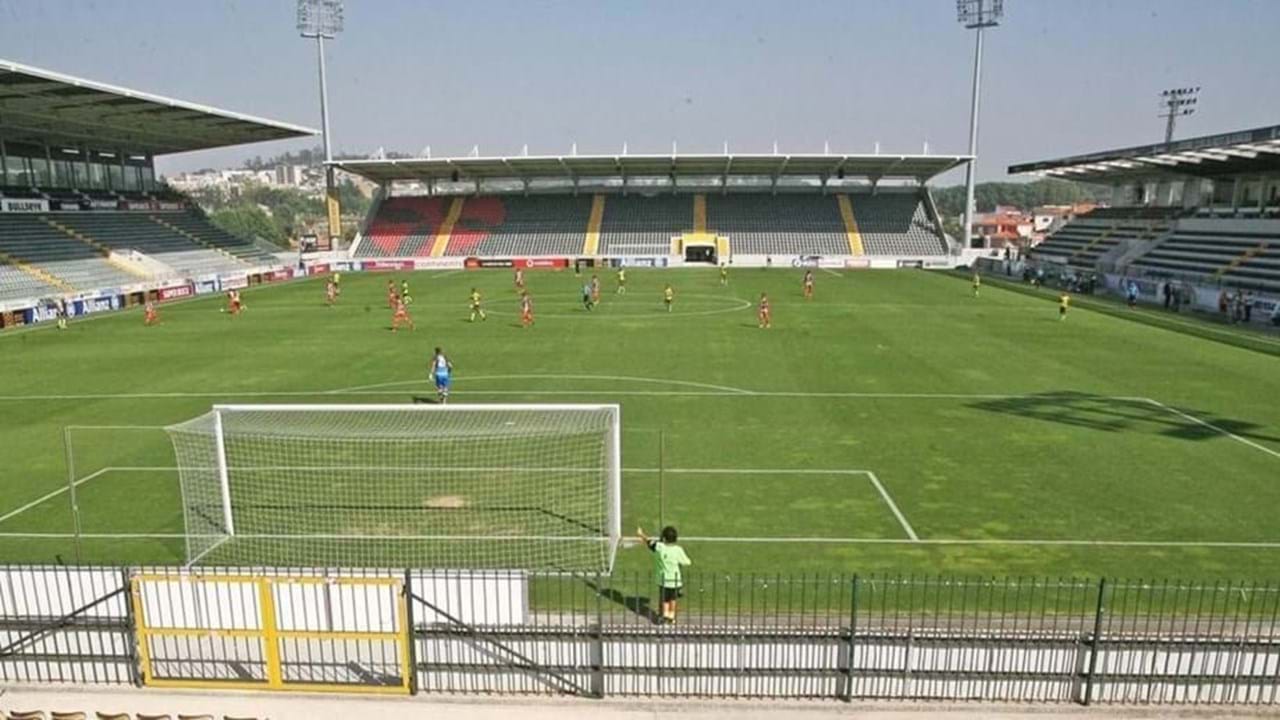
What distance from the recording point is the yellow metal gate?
8.40m

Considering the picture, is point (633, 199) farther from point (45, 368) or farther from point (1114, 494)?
point (1114, 494)

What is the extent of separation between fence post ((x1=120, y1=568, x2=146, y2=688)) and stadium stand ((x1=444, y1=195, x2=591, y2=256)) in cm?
6868

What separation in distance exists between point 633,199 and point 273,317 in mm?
48479

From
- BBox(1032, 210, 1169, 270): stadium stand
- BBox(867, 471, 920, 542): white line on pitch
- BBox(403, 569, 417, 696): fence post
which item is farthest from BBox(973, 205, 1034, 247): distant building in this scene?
BBox(403, 569, 417, 696): fence post

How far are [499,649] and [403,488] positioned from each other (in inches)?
278

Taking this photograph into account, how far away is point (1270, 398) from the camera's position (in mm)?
21703

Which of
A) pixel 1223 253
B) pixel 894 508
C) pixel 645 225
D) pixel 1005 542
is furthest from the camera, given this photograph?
pixel 645 225

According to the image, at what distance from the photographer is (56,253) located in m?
48.6

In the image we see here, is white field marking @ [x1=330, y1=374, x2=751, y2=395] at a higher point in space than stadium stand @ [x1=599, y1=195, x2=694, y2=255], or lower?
lower

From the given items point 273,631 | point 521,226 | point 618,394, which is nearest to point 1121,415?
point 618,394

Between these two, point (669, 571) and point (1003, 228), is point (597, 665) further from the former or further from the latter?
point (1003, 228)

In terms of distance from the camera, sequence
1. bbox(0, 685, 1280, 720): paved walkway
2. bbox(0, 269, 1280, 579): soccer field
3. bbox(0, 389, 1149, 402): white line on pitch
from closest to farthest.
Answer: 1. bbox(0, 685, 1280, 720): paved walkway
2. bbox(0, 269, 1280, 579): soccer field
3. bbox(0, 389, 1149, 402): white line on pitch

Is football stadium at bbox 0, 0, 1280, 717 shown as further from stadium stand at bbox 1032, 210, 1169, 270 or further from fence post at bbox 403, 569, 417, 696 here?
stadium stand at bbox 1032, 210, 1169, 270

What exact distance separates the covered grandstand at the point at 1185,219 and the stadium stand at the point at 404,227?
172 feet
